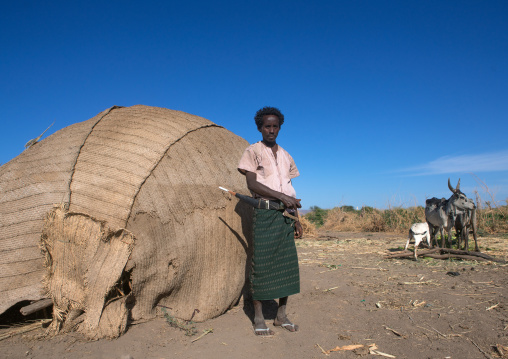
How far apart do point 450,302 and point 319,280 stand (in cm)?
175

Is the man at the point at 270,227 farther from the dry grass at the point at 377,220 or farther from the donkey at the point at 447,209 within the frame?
the dry grass at the point at 377,220

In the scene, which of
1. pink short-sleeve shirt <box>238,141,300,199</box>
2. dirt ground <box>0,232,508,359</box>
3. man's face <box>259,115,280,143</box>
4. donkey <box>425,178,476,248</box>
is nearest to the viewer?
dirt ground <box>0,232,508,359</box>

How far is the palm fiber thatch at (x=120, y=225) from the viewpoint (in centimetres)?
295

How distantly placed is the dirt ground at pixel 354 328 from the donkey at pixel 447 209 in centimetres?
203

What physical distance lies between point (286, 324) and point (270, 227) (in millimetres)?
966

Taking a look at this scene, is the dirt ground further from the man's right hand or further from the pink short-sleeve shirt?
the pink short-sleeve shirt

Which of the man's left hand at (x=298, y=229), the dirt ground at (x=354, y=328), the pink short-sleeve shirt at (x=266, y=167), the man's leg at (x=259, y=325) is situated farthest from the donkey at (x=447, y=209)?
the man's leg at (x=259, y=325)

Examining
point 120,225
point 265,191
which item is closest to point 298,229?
point 265,191

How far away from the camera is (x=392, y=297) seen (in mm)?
4512

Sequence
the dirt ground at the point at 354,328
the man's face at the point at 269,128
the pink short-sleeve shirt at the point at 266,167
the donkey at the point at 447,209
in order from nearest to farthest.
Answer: the dirt ground at the point at 354,328
the pink short-sleeve shirt at the point at 266,167
the man's face at the point at 269,128
the donkey at the point at 447,209

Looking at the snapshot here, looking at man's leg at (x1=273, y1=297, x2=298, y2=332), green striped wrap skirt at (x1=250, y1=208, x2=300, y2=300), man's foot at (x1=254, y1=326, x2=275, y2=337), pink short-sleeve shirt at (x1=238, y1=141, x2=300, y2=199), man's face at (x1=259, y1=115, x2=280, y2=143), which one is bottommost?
man's foot at (x1=254, y1=326, x2=275, y2=337)

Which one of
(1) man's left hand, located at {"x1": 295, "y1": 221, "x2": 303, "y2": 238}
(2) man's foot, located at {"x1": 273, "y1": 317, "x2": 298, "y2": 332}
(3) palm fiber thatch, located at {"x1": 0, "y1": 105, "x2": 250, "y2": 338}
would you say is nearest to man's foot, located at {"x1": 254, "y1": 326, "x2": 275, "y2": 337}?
(2) man's foot, located at {"x1": 273, "y1": 317, "x2": 298, "y2": 332}

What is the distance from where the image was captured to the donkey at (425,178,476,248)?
295 inches

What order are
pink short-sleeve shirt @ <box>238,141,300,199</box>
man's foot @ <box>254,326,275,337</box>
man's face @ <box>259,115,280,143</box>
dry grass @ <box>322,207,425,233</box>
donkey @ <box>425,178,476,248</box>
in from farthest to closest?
dry grass @ <box>322,207,425,233</box>, donkey @ <box>425,178,476,248</box>, man's face @ <box>259,115,280,143</box>, pink short-sleeve shirt @ <box>238,141,300,199</box>, man's foot @ <box>254,326,275,337</box>
